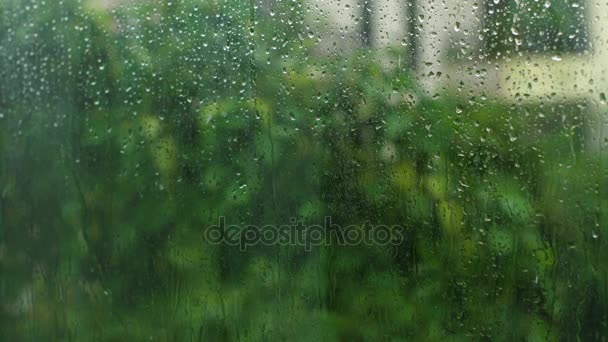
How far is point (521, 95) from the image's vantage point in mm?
1155

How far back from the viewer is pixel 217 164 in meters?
1.26

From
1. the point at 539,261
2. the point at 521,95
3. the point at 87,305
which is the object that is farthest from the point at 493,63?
the point at 87,305

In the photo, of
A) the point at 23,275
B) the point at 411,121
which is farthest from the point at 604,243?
the point at 23,275

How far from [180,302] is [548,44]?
2.82 ft

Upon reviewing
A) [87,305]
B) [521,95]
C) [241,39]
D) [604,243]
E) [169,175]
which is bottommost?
[87,305]

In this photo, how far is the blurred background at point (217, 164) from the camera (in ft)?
4.00

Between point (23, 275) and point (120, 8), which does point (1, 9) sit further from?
point (23, 275)

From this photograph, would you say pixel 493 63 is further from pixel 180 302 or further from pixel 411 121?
pixel 180 302

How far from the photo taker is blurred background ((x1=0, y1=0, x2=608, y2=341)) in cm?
122

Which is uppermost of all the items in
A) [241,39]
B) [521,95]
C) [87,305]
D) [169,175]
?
[241,39]

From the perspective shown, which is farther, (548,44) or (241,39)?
(241,39)

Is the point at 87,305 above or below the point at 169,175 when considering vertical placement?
below

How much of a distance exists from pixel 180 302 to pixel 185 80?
0.45 metres

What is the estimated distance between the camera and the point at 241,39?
1.26 metres
